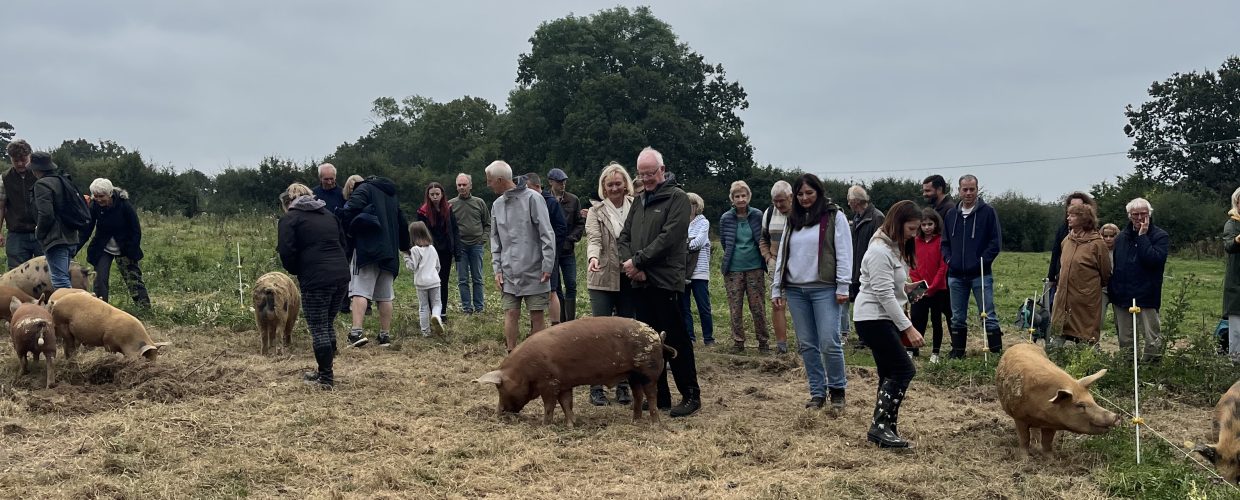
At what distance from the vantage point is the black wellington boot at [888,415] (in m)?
6.14

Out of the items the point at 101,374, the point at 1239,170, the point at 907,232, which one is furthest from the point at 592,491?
the point at 1239,170

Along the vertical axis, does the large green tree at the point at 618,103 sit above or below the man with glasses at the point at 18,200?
above

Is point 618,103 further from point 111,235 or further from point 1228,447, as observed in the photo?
point 1228,447

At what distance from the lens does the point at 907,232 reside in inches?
242

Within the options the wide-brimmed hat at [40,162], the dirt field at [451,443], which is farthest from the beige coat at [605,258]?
the wide-brimmed hat at [40,162]

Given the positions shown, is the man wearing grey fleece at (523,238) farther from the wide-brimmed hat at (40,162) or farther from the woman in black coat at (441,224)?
the wide-brimmed hat at (40,162)

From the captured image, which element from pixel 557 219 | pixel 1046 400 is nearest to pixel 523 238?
pixel 557 219

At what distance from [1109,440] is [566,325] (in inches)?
147

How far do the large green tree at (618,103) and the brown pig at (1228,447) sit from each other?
3852cm

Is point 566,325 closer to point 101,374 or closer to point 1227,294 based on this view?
point 101,374

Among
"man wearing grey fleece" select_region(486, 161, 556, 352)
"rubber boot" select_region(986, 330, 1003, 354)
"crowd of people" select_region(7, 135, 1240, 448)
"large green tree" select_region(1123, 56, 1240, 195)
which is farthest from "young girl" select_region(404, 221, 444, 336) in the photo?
"large green tree" select_region(1123, 56, 1240, 195)

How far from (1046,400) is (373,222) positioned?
6401 millimetres

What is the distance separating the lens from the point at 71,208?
10.0m

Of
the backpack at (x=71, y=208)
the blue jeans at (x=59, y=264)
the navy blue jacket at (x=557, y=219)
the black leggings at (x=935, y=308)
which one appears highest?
the backpack at (x=71, y=208)
